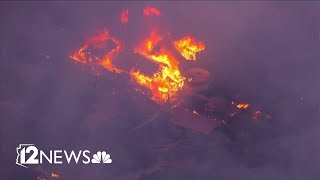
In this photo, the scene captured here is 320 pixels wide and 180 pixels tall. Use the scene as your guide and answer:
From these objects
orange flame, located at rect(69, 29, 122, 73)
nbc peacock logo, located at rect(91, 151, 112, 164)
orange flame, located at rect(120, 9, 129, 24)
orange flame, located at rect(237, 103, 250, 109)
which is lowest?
nbc peacock logo, located at rect(91, 151, 112, 164)

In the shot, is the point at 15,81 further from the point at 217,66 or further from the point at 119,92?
the point at 217,66

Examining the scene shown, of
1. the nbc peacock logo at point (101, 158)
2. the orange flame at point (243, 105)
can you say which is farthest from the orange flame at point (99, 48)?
the orange flame at point (243, 105)

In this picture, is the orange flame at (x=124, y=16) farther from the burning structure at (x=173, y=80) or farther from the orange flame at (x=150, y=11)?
the orange flame at (x=150, y=11)

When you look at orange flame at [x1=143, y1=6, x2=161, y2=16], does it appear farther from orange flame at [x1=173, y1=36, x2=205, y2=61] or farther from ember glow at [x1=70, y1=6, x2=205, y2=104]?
orange flame at [x1=173, y1=36, x2=205, y2=61]

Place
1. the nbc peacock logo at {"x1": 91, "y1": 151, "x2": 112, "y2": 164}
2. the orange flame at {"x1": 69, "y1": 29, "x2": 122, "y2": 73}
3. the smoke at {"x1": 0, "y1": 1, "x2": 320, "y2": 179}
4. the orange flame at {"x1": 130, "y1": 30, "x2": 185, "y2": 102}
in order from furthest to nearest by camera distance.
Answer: the orange flame at {"x1": 69, "y1": 29, "x2": 122, "y2": 73}, the orange flame at {"x1": 130, "y1": 30, "x2": 185, "y2": 102}, the smoke at {"x1": 0, "y1": 1, "x2": 320, "y2": 179}, the nbc peacock logo at {"x1": 91, "y1": 151, "x2": 112, "y2": 164}

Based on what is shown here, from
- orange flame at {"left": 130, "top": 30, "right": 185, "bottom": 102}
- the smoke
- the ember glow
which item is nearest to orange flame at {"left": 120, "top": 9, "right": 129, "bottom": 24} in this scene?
the ember glow

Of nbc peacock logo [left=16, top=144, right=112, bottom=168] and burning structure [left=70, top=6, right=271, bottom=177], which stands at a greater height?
burning structure [left=70, top=6, right=271, bottom=177]

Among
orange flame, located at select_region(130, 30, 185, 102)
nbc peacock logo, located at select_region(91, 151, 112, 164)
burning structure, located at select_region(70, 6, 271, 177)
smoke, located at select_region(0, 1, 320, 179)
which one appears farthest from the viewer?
orange flame, located at select_region(130, 30, 185, 102)
